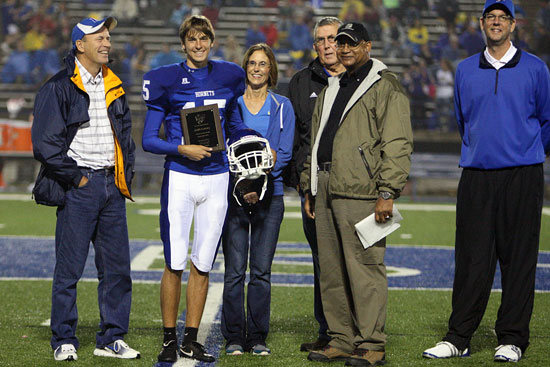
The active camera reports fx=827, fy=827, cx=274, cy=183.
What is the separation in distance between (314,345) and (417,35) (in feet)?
54.4

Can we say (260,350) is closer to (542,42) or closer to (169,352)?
(169,352)

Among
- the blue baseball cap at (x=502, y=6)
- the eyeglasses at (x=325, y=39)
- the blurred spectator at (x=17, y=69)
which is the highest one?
the blurred spectator at (x=17, y=69)

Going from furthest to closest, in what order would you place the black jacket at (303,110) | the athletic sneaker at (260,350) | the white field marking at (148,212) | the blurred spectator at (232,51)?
the blurred spectator at (232,51), the white field marking at (148,212), the black jacket at (303,110), the athletic sneaker at (260,350)

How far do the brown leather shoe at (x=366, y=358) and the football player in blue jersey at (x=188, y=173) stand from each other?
0.75 metres

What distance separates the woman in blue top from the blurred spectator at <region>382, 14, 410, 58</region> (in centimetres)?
1593

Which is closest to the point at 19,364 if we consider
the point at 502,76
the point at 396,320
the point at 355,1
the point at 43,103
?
the point at 43,103

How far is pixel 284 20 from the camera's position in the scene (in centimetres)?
2062

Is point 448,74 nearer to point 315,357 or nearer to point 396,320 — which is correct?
point 396,320

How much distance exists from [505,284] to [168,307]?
1.87 metres

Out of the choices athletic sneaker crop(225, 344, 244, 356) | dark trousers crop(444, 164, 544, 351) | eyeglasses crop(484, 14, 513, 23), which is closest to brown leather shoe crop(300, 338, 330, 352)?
athletic sneaker crop(225, 344, 244, 356)

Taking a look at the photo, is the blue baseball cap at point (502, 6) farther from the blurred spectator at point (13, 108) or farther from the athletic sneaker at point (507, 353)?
the blurred spectator at point (13, 108)

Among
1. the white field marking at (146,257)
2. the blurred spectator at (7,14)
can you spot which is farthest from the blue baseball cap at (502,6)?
the blurred spectator at (7,14)

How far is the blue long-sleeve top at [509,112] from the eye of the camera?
4.48 metres

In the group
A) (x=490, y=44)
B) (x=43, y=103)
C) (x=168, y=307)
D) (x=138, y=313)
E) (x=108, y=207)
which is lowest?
(x=138, y=313)
